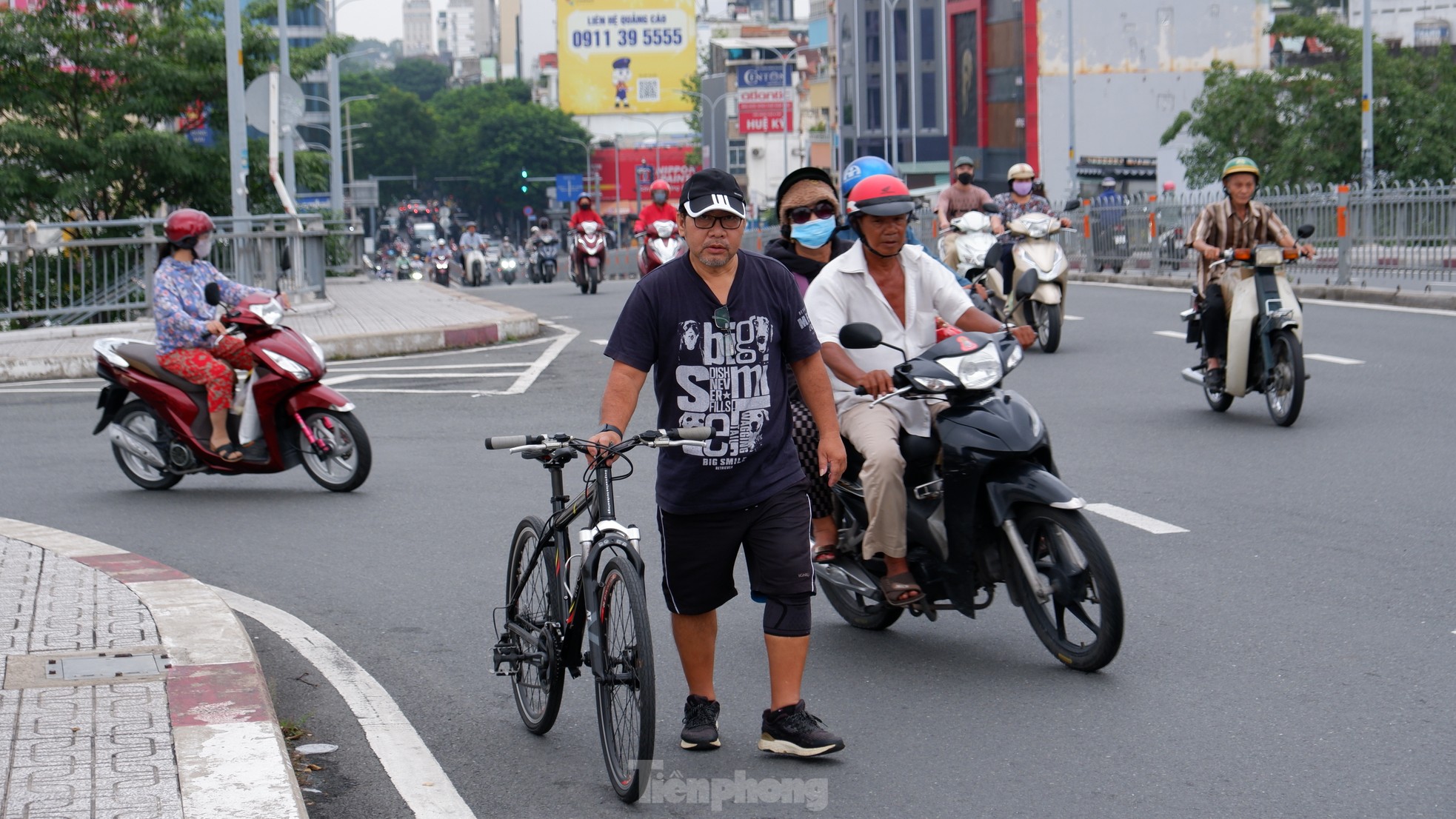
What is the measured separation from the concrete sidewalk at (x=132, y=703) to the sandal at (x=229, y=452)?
2808 mm

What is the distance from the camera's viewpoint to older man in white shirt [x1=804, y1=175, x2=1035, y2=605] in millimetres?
6000

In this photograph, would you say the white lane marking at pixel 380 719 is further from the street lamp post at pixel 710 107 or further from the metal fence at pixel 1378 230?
the street lamp post at pixel 710 107

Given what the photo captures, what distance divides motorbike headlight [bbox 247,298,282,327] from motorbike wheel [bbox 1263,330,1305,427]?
619cm

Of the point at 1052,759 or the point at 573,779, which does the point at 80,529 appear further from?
the point at 1052,759

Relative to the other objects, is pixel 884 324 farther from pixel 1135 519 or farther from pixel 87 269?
pixel 87 269

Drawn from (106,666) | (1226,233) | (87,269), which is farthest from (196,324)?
(87,269)

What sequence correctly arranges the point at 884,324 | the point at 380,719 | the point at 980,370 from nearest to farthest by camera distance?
the point at 380,719 → the point at 980,370 → the point at 884,324

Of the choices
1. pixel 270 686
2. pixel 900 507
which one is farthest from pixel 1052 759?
pixel 270 686

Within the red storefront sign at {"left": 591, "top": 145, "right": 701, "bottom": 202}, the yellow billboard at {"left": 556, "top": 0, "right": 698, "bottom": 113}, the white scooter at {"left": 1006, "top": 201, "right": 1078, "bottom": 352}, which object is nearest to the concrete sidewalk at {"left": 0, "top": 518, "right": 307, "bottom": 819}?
the white scooter at {"left": 1006, "top": 201, "right": 1078, "bottom": 352}

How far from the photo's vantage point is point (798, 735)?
5016 millimetres

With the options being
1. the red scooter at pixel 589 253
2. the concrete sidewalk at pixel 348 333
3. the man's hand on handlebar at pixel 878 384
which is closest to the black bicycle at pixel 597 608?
the man's hand on handlebar at pixel 878 384

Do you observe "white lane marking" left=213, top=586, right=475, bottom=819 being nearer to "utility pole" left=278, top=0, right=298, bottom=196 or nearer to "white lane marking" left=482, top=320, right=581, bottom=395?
"white lane marking" left=482, top=320, right=581, bottom=395

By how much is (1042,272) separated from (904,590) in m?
10.1

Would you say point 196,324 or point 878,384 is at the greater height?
point 196,324
